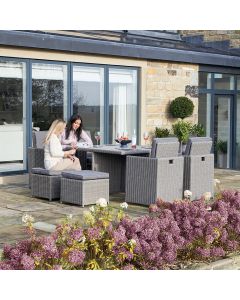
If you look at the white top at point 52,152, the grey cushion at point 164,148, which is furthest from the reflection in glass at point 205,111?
the white top at point 52,152

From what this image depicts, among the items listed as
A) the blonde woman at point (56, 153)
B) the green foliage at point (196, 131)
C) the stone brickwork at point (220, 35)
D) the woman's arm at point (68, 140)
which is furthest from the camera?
the stone brickwork at point (220, 35)

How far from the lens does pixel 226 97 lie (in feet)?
55.7

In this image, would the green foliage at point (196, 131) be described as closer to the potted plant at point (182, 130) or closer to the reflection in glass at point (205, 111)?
the potted plant at point (182, 130)

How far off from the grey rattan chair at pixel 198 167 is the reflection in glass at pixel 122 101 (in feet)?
13.3

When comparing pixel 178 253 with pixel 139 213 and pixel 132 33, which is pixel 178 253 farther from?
pixel 132 33

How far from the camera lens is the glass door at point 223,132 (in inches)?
666

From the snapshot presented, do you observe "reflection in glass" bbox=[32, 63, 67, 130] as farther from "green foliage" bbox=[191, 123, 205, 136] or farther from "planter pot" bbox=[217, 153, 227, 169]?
"planter pot" bbox=[217, 153, 227, 169]

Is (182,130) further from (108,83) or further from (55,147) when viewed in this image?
(55,147)

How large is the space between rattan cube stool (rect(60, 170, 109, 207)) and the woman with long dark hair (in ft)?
4.66

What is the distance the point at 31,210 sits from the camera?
909 cm

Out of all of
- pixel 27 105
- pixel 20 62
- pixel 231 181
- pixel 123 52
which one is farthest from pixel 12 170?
pixel 231 181

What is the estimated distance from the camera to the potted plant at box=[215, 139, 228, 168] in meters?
17.2

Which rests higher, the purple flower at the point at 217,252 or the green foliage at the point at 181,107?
Result: the green foliage at the point at 181,107
